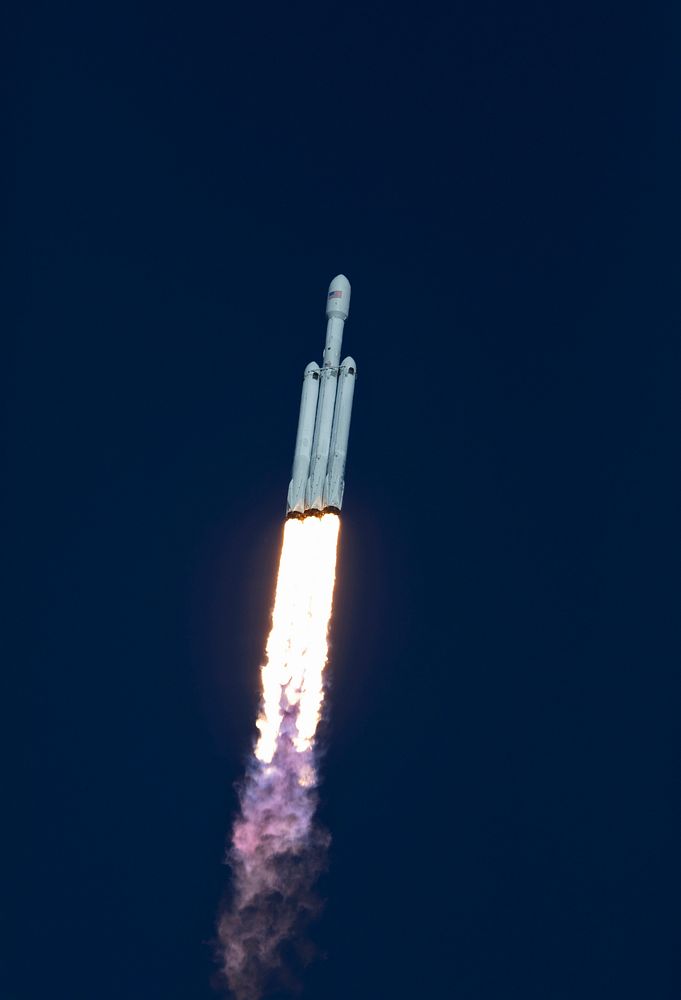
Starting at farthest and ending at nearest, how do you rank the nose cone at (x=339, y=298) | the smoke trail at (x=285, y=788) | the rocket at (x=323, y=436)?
the nose cone at (x=339, y=298)
the rocket at (x=323, y=436)
the smoke trail at (x=285, y=788)

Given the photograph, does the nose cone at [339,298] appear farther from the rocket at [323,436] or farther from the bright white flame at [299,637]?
the bright white flame at [299,637]

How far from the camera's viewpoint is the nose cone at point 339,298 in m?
62.9

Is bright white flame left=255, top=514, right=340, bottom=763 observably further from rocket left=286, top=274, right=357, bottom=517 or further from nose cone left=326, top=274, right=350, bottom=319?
nose cone left=326, top=274, right=350, bottom=319

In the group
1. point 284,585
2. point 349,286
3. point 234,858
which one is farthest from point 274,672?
point 349,286

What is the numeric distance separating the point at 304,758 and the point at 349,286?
64.9 feet

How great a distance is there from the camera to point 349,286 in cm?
6400

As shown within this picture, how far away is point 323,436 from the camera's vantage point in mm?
58344

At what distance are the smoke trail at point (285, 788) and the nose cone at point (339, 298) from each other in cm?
1008

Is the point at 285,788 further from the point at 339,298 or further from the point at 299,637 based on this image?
the point at 339,298

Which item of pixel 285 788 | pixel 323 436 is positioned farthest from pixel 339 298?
pixel 285 788

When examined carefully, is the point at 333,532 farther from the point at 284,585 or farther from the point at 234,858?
the point at 234,858

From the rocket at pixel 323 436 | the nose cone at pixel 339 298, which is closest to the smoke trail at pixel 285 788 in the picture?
the rocket at pixel 323 436

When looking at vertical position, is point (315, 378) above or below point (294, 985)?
above

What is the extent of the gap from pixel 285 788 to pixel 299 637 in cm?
594
